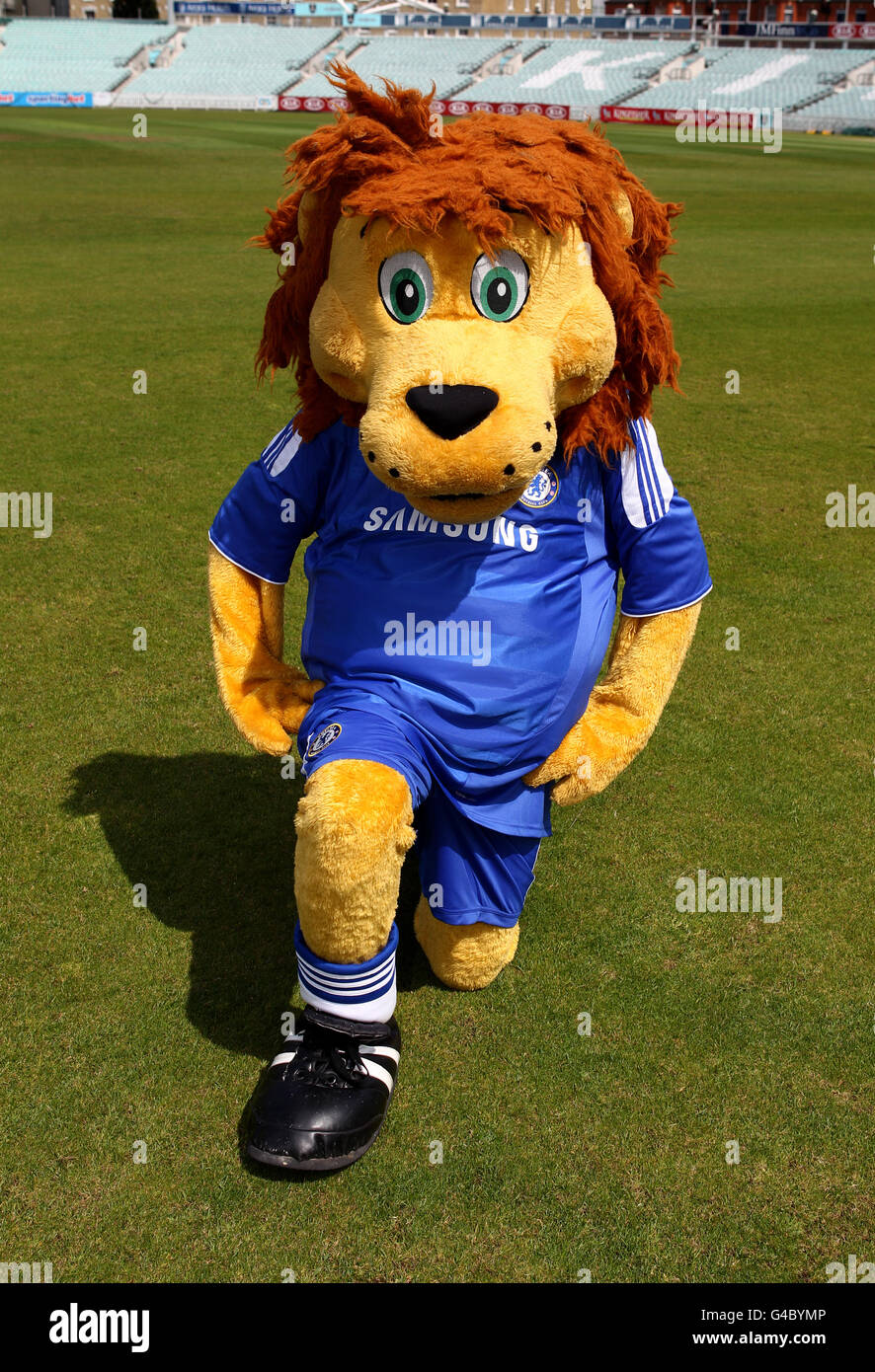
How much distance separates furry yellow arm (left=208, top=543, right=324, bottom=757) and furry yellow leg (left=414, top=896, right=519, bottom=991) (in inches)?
23.9

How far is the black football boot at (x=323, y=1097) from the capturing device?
2611mm

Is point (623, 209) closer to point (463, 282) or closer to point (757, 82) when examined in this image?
point (463, 282)

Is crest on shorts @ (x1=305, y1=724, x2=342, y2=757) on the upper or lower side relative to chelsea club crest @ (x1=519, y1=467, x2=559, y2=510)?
lower

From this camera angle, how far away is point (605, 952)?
3.33 metres

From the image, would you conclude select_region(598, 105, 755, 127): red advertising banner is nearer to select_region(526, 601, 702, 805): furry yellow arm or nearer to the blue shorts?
select_region(526, 601, 702, 805): furry yellow arm

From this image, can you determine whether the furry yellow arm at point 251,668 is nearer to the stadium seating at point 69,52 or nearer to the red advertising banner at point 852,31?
the stadium seating at point 69,52

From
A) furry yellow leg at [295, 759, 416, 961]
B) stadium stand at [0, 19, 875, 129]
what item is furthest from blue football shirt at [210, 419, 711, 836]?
stadium stand at [0, 19, 875, 129]

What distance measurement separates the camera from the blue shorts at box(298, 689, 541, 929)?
8.75 feet

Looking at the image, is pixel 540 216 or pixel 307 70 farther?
pixel 307 70

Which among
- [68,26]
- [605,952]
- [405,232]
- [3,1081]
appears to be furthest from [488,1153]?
[68,26]

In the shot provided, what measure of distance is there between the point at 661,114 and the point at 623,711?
44633mm

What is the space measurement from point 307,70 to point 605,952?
5212cm

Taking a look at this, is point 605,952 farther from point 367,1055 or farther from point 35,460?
point 35,460

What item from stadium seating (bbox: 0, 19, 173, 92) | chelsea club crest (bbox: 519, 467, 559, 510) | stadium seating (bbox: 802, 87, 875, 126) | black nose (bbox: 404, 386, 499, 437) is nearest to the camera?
black nose (bbox: 404, 386, 499, 437)
